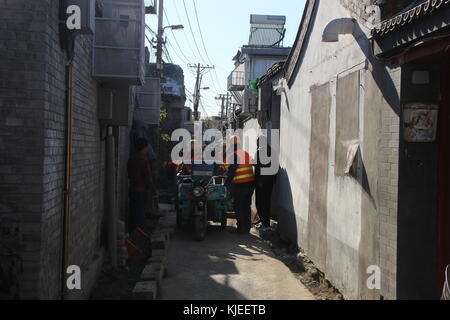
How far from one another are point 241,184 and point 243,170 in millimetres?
318

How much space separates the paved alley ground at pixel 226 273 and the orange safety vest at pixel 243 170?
1.39 m

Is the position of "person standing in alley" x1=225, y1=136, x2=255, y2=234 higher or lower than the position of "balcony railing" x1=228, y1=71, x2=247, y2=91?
lower

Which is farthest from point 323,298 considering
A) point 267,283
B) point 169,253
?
point 169,253

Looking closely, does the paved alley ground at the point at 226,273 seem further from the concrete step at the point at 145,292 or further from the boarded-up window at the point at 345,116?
the boarded-up window at the point at 345,116

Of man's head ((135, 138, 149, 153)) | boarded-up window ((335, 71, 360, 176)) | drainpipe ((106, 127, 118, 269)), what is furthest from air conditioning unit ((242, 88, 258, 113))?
boarded-up window ((335, 71, 360, 176))

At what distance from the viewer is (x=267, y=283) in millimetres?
6832

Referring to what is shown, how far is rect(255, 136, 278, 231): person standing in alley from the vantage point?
10438mm

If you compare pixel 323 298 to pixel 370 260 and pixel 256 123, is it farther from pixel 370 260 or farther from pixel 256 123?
pixel 256 123

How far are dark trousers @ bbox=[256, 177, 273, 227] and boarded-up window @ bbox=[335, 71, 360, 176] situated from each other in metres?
4.25

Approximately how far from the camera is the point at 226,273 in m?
7.27

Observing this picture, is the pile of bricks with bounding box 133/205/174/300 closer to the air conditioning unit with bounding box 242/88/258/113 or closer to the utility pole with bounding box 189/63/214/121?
the air conditioning unit with bounding box 242/88/258/113

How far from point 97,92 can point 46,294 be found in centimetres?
358

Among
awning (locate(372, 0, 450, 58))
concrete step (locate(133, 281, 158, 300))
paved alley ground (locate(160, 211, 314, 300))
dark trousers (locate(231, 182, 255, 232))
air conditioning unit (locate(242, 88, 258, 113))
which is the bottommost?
paved alley ground (locate(160, 211, 314, 300))

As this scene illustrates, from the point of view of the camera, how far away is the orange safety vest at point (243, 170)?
34.1 ft
